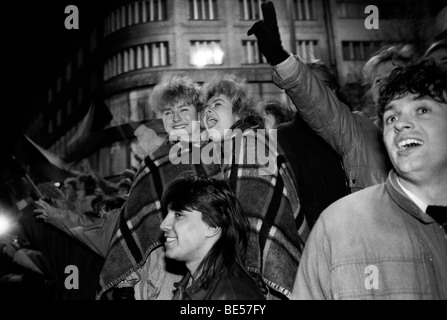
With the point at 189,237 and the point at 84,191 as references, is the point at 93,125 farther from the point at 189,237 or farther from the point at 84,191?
the point at 189,237

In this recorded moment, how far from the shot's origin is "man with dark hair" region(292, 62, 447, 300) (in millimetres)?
1433

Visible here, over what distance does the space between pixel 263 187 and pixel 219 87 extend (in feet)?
2.41

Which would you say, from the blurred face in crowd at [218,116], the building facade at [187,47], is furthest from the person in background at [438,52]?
the building facade at [187,47]

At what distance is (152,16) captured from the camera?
50.1ft

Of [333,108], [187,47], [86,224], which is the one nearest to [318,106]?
[333,108]

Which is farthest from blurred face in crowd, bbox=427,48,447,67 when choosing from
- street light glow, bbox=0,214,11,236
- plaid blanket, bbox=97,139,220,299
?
street light glow, bbox=0,214,11,236

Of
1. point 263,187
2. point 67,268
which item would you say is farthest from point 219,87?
point 67,268

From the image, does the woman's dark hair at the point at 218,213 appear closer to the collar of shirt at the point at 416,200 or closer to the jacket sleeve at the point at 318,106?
the jacket sleeve at the point at 318,106

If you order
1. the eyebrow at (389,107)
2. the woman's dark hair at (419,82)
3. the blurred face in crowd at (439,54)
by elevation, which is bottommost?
the eyebrow at (389,107)

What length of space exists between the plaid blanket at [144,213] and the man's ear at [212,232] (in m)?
0.41

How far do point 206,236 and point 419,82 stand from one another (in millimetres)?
1014

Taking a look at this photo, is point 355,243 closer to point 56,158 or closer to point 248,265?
point 248,265

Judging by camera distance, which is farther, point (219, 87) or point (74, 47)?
point (74, 47)

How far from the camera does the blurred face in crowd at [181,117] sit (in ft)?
8.39
